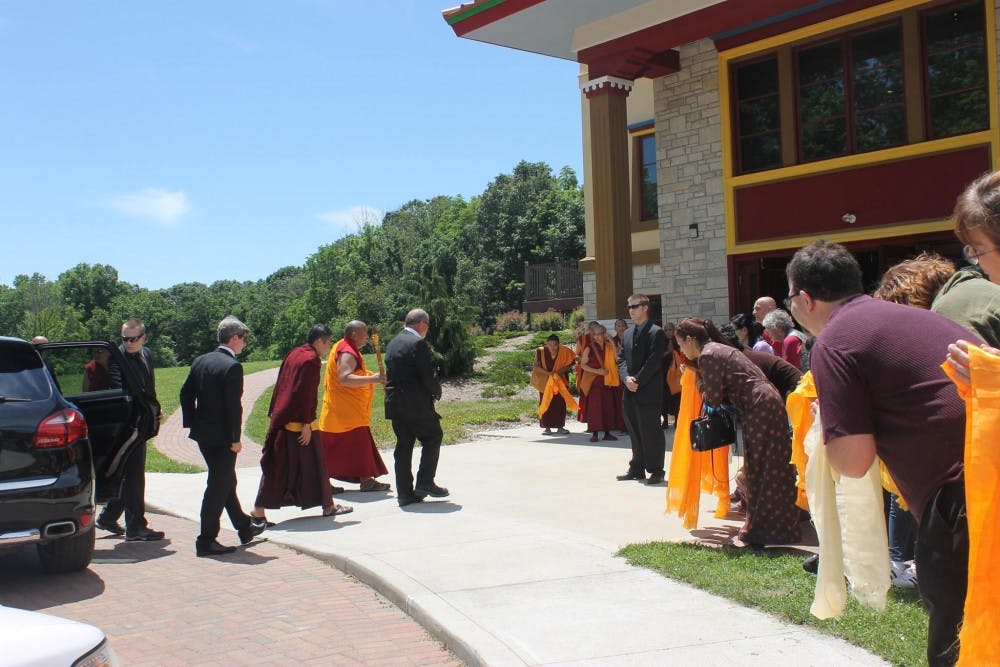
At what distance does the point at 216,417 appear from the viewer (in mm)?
7168

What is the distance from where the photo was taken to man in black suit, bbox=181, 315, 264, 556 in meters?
7.14

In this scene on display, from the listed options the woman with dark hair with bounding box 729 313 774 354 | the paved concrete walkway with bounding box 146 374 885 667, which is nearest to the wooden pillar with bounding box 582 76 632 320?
the woman with dark hair with bounding box 729 313 774 354

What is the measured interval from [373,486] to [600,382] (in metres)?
4.86

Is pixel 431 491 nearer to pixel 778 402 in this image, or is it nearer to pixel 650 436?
pixel 650 436

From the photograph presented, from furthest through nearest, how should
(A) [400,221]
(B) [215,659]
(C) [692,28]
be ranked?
(A) [400,221] < (C) [692,28] < (B) [215,659]

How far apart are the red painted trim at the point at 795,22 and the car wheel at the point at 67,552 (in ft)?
40.6

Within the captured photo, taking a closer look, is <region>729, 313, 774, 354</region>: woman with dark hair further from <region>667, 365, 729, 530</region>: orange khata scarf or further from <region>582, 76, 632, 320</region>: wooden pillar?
<region>582, 76, 632, 320</region>: wooden pillar

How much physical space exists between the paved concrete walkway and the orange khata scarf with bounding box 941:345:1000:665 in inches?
74.8

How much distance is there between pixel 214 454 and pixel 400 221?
83244 millimetres

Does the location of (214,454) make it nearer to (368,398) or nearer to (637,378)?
(368,398)

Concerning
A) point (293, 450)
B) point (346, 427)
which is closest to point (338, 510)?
point (293, 450)

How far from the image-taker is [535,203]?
197 feet

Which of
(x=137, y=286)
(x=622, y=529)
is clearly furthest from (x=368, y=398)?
(x=137, y=286)

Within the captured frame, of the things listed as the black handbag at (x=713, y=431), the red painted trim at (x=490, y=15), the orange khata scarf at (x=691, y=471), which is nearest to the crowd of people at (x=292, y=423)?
the orange khata scarf at (x=691, y=471)
